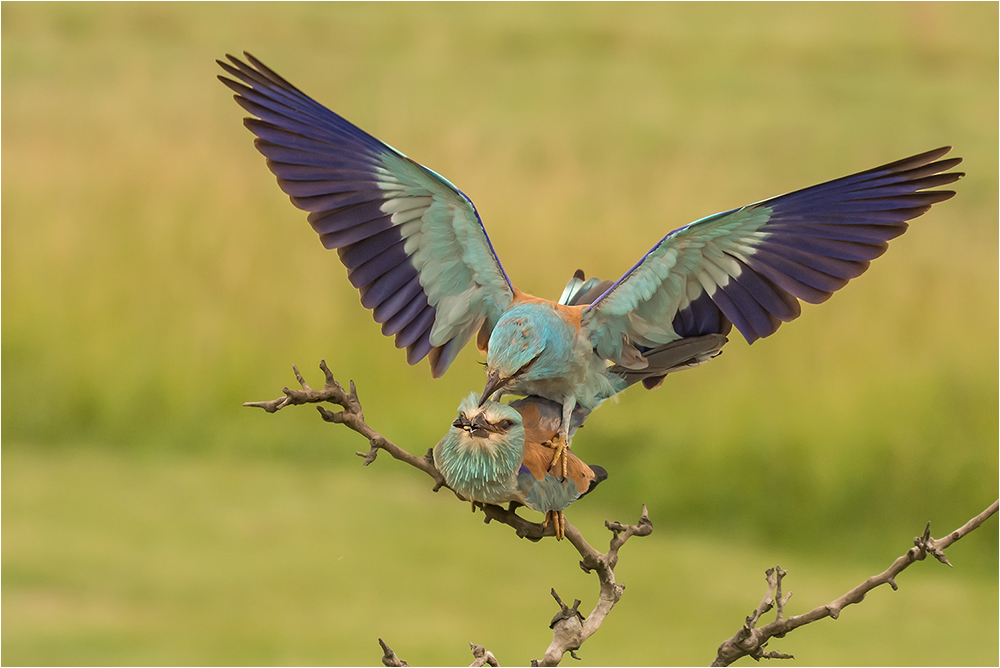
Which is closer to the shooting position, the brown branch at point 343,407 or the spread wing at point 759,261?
the brown branch at point 343,407

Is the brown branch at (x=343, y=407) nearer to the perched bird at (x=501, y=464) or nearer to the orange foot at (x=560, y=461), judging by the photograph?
the perched bird at (x=501, y=464)

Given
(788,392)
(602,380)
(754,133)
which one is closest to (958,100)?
(754,133)

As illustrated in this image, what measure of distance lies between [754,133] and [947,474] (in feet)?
9.21

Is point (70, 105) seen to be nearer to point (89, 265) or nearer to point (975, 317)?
point (89, 265)

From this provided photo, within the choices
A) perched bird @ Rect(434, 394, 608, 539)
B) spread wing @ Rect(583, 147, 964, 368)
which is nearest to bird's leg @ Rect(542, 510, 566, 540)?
perched bird @ Rect(434, 394, 608, 539)

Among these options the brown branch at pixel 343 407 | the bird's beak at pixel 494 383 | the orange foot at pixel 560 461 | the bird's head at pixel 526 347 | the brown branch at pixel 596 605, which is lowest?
the brown branch at pixel 596 605

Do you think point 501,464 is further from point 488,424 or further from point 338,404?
point 338,404

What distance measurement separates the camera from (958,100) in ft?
25.9

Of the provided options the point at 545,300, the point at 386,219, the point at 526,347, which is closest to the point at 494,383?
the point at 526,347

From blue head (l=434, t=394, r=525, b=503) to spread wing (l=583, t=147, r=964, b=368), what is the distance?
1.21 ft

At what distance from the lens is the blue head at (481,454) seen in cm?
193

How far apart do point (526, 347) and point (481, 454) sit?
0.23m

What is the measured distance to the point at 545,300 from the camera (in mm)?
2213

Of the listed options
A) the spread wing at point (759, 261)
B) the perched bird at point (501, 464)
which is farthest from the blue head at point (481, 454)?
the spread wing at point (759, 261)
